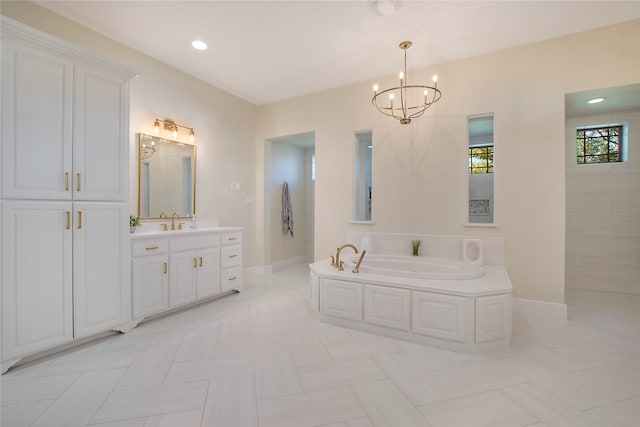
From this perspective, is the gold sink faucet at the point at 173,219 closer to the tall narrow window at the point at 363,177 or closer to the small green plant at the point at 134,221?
the small green plant at the point at 134,221

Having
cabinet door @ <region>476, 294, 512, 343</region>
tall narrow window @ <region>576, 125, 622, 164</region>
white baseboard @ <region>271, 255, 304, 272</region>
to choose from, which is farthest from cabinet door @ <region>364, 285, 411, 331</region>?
tall narrow window @ <region>576, 125, 622, 164</region>

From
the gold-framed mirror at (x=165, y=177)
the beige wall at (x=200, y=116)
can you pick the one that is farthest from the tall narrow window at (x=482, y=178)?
the gold-framed mirror at (x=165, y=177)

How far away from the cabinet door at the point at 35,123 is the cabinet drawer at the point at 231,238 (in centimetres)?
173

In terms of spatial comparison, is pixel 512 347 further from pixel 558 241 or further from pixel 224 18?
pixel 224 18

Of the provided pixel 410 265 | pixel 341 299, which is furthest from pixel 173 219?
pixel 410 265

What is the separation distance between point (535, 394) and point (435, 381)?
0.59 metres

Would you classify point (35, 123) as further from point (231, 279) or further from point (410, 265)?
point (410, 265)

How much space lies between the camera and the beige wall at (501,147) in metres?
2.99

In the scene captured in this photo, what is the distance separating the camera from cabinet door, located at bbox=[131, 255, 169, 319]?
2.73m

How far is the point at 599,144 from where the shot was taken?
164 inches

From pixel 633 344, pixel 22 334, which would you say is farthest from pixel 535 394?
pixel 22 334

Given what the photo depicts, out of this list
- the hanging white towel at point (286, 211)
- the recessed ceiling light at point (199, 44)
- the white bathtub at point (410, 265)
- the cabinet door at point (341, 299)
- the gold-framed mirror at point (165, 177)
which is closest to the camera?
the cabinet door at point (341, 299)

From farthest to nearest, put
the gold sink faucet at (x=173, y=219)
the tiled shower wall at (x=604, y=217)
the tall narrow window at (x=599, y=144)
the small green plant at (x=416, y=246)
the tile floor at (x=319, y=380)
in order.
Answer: the tall narrow window at (x=599, y=144)
the tiled shower wall at (x=604, y=217)
the small green plant at (x=416, y=246)
the gold sink faucet at (x=173, y=219)
the tile floor at (x=319, y=380)

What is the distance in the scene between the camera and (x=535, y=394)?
1.76m
